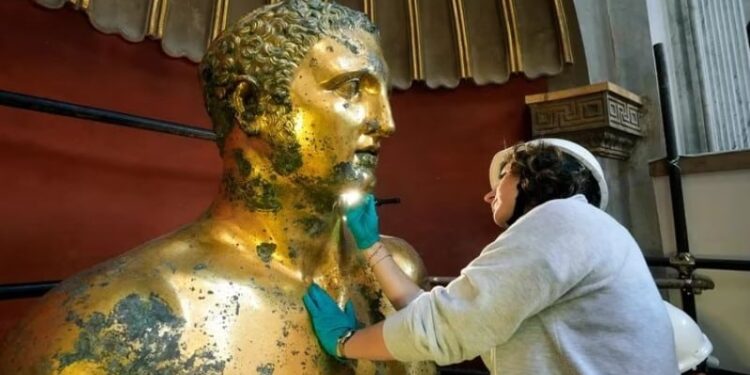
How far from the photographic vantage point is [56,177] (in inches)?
56.3

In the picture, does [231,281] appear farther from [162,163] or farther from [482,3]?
[482,3]

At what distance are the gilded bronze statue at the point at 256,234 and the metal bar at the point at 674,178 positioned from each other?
1.42m

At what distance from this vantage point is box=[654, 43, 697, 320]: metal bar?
1788 millimetres

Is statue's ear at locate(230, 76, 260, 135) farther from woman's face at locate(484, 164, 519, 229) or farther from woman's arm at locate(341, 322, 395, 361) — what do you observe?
woman's face at locate(484, 164, 519, 229)

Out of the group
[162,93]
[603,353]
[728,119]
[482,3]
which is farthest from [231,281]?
[728,119]

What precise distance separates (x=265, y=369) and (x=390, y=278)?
0.28 m

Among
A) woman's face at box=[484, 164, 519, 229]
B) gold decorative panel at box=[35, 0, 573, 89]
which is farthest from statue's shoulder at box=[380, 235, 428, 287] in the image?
gold decorative panel at box=[35, 0, 573, 89]

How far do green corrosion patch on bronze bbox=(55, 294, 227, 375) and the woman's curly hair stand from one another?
709 mm

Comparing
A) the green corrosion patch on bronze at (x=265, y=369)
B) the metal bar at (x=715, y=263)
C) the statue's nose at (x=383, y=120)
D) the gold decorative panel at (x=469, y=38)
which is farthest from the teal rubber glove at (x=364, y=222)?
the gold decorative panel at (x=469, y=38)

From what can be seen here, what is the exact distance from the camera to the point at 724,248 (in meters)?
1.90

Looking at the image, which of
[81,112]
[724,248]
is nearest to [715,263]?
[724,248]

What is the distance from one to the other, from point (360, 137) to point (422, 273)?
42 centimetres

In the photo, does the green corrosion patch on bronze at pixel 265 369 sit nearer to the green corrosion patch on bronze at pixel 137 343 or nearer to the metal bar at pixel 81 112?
the green corrosion patch on bronze at pixel 137 343

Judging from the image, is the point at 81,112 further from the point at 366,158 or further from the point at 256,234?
the point at 366,158
